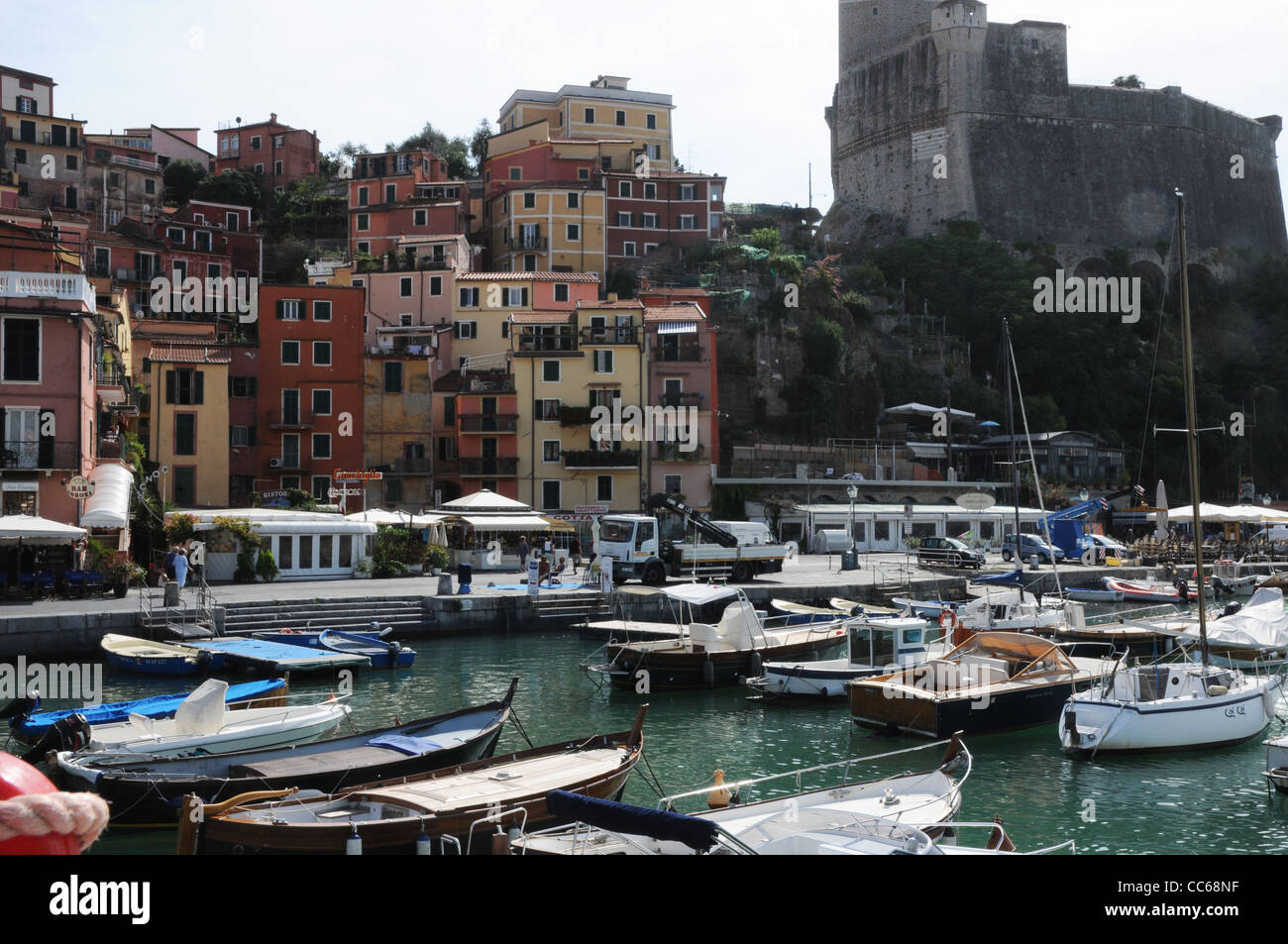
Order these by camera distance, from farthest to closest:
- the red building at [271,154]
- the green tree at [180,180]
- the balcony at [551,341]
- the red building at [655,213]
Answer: the red building at [271,154], the green tree at [180,180], the red building at [655,213], the balcony at [551,341]

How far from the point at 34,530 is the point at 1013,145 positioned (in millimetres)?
78812

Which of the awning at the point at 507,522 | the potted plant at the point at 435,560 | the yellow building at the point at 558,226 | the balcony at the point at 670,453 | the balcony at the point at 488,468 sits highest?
the yellow building at the point at 558,226

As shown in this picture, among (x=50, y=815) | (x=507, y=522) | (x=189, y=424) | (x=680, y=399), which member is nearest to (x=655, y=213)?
(x=680, y=399)

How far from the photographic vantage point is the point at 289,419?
170ft

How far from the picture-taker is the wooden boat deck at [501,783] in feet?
41.9

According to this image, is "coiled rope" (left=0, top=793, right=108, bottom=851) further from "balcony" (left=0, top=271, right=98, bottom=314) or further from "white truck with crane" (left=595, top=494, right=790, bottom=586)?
"white truck with crane" (left=595, top=494, right=790, bottom=586)

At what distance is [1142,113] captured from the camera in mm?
93438

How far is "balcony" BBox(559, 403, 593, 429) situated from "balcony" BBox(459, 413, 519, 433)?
7.56 feet

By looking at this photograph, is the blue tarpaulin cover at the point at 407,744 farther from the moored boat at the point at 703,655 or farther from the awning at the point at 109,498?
the awning at the point at 109,498

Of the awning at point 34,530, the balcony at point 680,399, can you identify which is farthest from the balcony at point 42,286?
the balcony at point 680,399

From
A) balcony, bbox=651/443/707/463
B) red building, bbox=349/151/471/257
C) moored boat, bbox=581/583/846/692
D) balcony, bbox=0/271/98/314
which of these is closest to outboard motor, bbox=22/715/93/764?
moored boat, bbox=581/583/846/692

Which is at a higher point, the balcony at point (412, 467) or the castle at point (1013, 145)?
the castle at point (1013, 145)

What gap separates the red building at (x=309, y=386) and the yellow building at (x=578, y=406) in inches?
294
